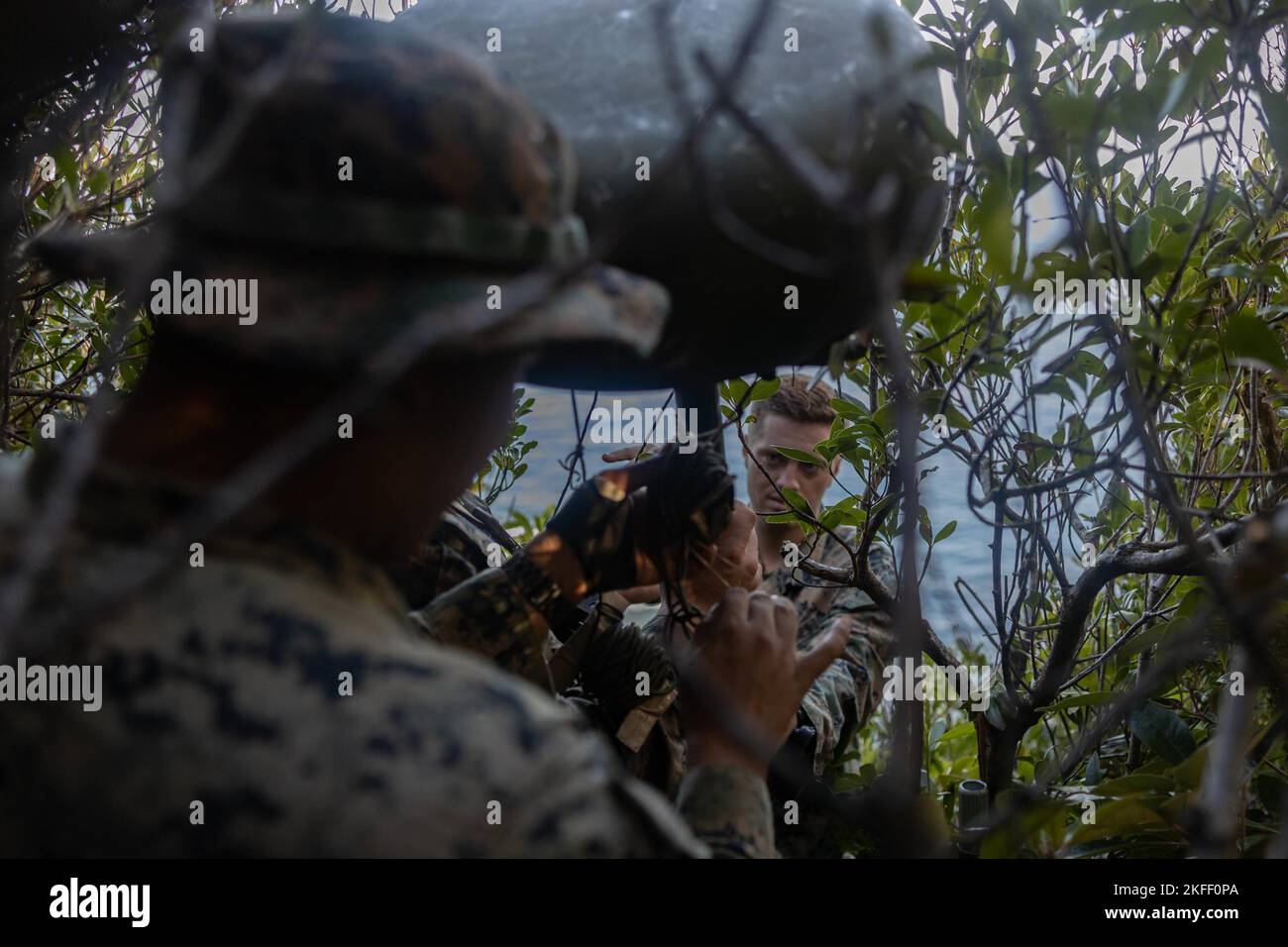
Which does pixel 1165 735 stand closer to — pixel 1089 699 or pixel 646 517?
pixel 1089 699

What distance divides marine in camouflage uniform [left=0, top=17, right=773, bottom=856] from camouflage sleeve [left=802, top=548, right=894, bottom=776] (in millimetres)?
1815

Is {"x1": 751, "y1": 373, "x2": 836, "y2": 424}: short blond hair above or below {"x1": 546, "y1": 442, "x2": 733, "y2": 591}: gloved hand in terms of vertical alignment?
above

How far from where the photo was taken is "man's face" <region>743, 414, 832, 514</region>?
3.04 m

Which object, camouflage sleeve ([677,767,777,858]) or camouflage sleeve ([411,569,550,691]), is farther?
camouflage sleeve ([411,569,550,691])

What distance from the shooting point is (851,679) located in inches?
108

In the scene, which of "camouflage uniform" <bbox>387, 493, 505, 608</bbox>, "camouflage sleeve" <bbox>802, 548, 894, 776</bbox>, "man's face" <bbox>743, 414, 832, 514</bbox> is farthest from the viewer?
"man's face" <bbox>743, 414, 832, 514</bbox>

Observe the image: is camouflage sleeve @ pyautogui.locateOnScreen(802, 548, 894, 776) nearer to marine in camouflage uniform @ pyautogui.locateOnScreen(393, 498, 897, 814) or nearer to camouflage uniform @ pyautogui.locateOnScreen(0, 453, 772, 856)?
marine in camouflage uniform @ pyautogui.locateOnScreen(393, 498, 897, 814)

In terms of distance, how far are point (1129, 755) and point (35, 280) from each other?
2533mm

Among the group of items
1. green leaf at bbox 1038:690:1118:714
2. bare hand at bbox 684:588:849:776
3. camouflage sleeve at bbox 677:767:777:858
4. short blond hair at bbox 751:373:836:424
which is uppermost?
short blond hair at bbox 751:373:836:424

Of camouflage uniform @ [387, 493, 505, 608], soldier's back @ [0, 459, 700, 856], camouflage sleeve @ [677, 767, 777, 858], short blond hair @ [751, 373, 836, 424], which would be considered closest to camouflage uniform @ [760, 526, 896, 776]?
short blond hair @ [751, 373, 836, 424]

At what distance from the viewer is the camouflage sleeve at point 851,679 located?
2.53 meters

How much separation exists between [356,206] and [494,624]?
877mm
